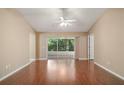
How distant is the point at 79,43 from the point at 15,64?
19.3ft

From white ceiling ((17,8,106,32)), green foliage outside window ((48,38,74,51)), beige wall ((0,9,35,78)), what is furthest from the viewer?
green foliage outside window ((48,38,74,51))

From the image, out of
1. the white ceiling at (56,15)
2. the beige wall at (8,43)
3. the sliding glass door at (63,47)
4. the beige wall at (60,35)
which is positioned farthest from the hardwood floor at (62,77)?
the sliding glass door at (63,47)

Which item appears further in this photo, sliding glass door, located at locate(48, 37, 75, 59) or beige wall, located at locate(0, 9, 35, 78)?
sliding glass door, located at locate(48, 37, 75, 59)

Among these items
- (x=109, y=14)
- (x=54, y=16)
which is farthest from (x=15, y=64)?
(x=109, y=14)

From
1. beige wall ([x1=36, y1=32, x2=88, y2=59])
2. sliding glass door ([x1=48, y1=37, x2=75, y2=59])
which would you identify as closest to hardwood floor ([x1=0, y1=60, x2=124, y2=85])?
beige wall ([x1=36, y1=32, x2=88, y2=59])

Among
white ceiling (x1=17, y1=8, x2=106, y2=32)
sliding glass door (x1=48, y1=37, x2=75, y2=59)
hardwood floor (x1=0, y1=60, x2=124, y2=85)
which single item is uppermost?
white ceiling (x1=17, y1=8, x2=106, y2=32)

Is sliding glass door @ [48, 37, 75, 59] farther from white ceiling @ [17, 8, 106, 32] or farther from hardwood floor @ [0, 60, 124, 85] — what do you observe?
hardwood floor @ [0, 60, 124, 85]

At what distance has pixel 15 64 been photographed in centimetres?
578

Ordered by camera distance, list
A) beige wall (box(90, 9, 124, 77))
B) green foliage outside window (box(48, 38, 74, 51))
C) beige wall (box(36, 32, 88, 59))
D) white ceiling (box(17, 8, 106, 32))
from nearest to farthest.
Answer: beige wall (box(90, 9, 124, 77))
white ceiling (box(17, 8, 106, 32))
beige wall (box(36, 32, 88, 59))
green foliage outside window (box(48, 38, 74, 51))

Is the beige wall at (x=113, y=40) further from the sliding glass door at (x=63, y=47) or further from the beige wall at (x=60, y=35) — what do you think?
the sliding glass door at (x=63, y=47)

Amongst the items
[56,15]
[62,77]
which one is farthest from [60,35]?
[62,77]

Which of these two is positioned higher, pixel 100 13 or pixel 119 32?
pixel 100 13
